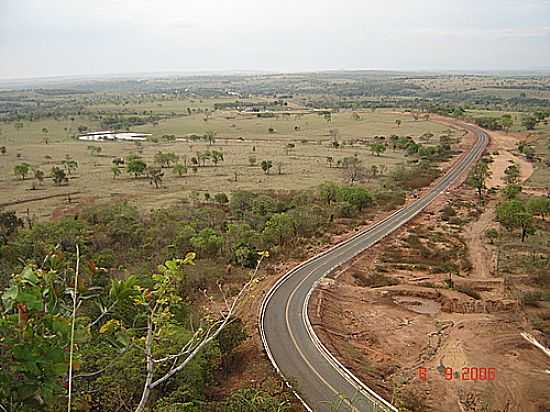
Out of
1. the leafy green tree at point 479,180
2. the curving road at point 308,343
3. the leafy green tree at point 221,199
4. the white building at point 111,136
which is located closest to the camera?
the curving road at point 308,343

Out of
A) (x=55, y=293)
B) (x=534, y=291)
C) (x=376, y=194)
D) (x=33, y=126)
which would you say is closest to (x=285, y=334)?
(x=534, y=291)

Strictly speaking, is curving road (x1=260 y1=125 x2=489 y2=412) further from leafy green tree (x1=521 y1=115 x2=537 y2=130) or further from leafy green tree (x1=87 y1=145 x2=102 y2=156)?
leafy green tree (x1=521 y1=115 x2=537 y2=130)

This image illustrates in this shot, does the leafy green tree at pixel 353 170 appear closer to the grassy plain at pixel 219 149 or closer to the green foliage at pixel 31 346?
the grassy plain at pixel 219 149

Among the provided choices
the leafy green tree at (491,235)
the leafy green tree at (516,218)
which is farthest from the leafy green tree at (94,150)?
the leafy green tree at (516,218)

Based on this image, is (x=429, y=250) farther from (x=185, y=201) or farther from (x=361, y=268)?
(x=185, y=201)

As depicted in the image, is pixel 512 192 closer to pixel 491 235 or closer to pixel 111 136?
pixel 491 235

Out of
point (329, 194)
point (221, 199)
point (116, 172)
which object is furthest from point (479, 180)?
point (116, 172)

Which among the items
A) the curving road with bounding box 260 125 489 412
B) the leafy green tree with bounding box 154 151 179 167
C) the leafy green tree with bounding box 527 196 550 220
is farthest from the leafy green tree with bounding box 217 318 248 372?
the leafy green tree with bounding box 154 151 179 167

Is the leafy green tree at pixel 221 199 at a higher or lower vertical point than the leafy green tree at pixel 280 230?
lower
